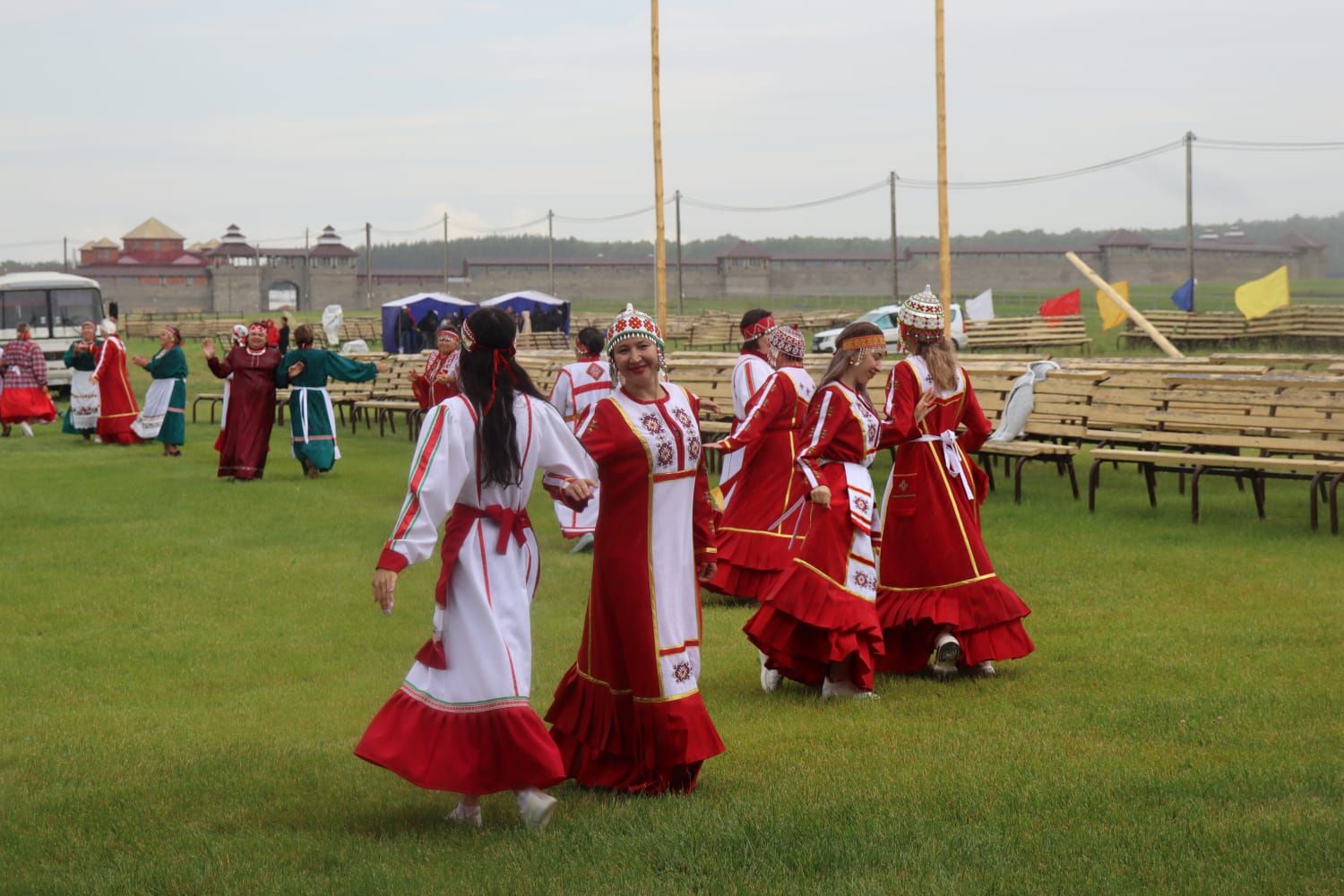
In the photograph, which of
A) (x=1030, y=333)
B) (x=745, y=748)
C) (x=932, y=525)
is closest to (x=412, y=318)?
(x=1030, y=333)

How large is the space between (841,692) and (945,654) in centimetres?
65

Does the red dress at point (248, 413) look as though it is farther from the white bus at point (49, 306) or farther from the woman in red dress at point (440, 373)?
the white bus at point (49, 306)

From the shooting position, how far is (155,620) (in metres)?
10.1

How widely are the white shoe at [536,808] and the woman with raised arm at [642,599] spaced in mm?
520

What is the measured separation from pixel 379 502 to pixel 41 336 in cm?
2225

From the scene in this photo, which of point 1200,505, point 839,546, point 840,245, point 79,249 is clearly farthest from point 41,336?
point 840,245

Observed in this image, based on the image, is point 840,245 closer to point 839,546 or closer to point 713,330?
point 713,330

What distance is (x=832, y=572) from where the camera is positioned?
7633 millimetres

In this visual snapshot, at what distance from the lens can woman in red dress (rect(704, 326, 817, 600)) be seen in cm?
1027

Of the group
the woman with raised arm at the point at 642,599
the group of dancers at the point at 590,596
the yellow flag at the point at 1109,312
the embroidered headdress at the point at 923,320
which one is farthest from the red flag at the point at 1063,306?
the woman with raised arm at the point at 642,599

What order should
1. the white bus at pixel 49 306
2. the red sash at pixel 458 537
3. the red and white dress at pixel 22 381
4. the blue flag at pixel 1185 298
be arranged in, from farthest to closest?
1. the blue flag at pixel 1185 298
2. the white bus at pixel 49 306
3. the red and white dress at pixel 22 381
4. the red sash at pixel 458 537

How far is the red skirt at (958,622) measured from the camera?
796 cm

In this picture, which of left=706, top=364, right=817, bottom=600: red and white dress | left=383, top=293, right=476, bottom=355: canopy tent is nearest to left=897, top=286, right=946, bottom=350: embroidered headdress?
left=706, top=364, right=817, bottom=600: red and white dress

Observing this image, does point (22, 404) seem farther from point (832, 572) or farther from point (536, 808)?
point (536, 808)
